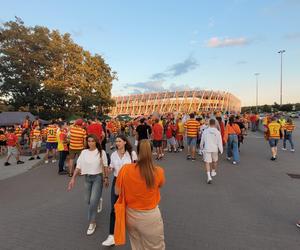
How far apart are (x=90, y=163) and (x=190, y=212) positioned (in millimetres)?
2240

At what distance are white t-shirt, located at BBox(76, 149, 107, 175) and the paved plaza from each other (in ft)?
3.43

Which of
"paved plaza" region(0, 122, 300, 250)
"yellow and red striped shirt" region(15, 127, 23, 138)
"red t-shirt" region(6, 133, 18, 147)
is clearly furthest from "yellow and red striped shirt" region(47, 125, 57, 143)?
"yellow and red striped shirt" region(15, 127, 23, 138)

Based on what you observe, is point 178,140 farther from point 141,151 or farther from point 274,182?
point 141,151

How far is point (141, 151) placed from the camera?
8.65ft

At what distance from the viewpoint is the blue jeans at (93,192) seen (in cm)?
416

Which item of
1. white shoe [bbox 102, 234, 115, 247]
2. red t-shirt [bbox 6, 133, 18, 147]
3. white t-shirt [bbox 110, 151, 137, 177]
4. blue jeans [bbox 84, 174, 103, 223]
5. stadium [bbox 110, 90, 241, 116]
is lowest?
white shoe [bbox 102, 234, 115, 247]

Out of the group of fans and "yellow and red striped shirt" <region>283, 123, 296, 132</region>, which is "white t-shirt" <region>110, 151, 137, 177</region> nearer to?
the group of fans

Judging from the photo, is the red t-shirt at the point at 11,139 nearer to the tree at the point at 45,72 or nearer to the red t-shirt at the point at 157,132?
the red t-shirt at the point at 157,132

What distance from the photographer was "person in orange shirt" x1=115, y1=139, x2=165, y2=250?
2559mm

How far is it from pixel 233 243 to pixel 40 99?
104 feet

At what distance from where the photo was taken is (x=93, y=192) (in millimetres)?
4184

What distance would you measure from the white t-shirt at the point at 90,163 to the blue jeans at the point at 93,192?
12 centimetres

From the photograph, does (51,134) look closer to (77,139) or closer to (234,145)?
(77,139)

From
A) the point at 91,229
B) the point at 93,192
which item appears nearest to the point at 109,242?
the point at 91,229
